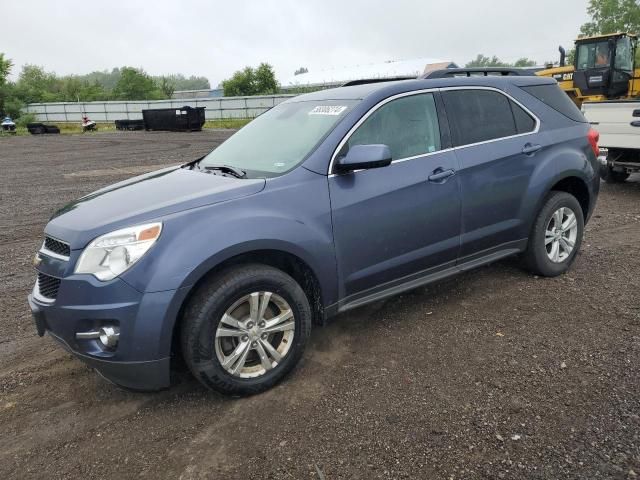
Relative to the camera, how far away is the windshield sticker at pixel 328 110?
3629 mm

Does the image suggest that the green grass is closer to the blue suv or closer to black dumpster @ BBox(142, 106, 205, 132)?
black dumpster @ BBox(142, 106, 205, 132)

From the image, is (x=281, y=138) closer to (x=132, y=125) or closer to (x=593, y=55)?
(x=593, y=55)

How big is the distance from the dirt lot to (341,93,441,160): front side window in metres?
1.34

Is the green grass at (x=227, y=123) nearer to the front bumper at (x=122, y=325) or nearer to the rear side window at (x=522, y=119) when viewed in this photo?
the rear side window at (x=522, y=119)

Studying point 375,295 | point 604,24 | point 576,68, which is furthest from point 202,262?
point 604,24

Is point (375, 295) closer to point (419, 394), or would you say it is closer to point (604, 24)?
point (419, 394)

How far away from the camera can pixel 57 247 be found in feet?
9.82

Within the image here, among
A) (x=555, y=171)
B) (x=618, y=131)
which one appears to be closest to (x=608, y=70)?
(x=618, y=131)

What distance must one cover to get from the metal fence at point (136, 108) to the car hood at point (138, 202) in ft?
131

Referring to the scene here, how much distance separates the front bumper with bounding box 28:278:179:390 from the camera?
2688 mm

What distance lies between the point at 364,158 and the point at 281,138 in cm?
83

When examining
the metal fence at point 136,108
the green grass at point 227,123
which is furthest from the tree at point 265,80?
the green grass at point 227,123

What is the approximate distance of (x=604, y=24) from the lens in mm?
69875


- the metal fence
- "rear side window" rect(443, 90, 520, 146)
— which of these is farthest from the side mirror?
the metal fence
